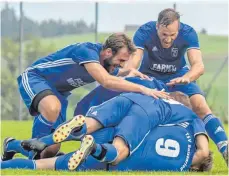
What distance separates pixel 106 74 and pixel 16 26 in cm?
1151

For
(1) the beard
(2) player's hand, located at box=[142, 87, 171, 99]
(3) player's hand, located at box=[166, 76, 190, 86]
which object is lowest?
(2) player's hand, located at box=[142, 87, 171, 99]

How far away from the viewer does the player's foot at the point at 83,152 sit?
17.5 ft

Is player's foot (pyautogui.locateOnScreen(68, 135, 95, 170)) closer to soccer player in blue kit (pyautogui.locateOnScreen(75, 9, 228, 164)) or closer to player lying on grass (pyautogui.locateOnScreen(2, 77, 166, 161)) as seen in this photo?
player lying on grass (pyautogui.locateOnScreen(2, 77, 166, 161))

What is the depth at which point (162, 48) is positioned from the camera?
24.3ft

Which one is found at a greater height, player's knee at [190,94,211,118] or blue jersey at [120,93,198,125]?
blue jersey at [120,93,198,125]

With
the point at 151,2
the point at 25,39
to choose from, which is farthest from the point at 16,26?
the point at 151,2

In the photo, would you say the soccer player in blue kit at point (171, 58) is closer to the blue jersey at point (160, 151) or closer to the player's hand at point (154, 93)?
the player's hand at point (154, 93)

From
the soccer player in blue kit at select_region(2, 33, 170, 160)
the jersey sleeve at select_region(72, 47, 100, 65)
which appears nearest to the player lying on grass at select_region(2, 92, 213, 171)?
the soccer player in blue kit at select_region(2, 33, 170, 160)

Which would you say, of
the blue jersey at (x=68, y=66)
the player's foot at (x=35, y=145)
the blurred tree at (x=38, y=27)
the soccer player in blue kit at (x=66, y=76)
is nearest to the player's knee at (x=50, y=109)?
the soccer player in blue kit at (x=66, y=76)

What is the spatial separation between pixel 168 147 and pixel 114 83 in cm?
77

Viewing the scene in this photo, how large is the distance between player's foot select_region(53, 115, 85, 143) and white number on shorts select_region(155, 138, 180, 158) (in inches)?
27.7

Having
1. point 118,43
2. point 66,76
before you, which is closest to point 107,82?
point 118,43

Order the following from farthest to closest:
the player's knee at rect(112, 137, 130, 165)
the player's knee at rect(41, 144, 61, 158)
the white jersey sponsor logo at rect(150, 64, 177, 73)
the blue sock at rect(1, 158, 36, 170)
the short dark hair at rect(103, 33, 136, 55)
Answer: the white jersey sponsor logo at rect(150, 64, 177, 73) → the player's knee at rect(41, 144, 61, 158) → the short dark hair at rect(103, 33, 136, 55) → the blue sock at rect(1, 158, 36, 170) → the player's knee at rect(112, 137, 130, 165)

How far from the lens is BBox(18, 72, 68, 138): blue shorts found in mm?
6758
